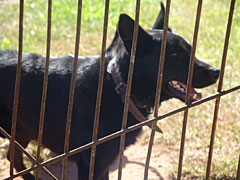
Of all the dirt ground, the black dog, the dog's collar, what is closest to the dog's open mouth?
the black dog

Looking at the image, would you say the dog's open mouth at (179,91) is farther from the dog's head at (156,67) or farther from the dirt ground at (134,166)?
the dirt ground at (134,166)

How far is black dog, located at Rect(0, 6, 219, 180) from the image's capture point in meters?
2.95

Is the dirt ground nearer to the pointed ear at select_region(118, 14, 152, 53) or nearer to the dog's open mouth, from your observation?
the dog's open mouth

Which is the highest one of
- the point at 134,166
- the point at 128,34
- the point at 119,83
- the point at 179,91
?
the point at 128,34

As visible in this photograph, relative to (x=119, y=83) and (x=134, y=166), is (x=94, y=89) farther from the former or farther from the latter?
(x=134, y=166)

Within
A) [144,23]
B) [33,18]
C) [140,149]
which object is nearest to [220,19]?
[144,23]

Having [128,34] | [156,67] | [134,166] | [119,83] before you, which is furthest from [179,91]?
[134,166]

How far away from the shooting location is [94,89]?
2.95m

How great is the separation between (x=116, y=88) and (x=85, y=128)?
1.46 ft

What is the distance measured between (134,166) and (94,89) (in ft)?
3.89

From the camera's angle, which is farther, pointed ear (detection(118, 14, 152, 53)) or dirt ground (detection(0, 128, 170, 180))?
dirt ground (detection(0, 128, 170, 180))

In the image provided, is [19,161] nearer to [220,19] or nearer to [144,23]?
[144,23]

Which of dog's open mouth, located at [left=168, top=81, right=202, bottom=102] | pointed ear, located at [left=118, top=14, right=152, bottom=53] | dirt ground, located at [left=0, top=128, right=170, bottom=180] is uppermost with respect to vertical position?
pointed ear, located at [left=118, top=14, right=152, bottom=53]

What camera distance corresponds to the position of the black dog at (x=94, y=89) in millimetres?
2953
